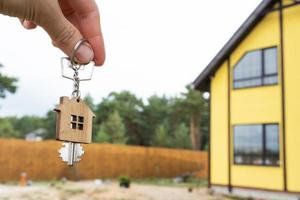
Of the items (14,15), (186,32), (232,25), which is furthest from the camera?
(232,25)

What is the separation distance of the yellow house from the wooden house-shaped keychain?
11952mm

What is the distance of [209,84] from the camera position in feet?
49.9

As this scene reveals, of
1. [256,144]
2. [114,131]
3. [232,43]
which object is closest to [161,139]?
[114,131]

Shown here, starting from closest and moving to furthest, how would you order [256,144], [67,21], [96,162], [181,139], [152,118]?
1. [67,21]
2. [256,144]
3. [96,162]
4. [181,139]
5. [152,118]

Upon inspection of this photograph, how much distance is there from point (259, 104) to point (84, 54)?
12.8m

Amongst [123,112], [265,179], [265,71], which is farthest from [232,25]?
[123,112]

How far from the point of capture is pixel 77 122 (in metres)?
1.15

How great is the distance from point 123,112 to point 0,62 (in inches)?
597

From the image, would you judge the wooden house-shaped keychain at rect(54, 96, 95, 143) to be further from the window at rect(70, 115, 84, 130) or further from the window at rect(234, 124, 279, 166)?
the window at rect(234, 124, 279, 166)

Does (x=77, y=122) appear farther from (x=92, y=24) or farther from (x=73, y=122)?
(x=92, y=24)

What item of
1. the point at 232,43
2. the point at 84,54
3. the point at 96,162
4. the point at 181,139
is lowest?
the point at 96,162

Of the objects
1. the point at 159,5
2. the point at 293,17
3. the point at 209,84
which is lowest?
the point at 159,5

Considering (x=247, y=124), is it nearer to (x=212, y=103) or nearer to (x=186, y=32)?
(x=212, y=103)

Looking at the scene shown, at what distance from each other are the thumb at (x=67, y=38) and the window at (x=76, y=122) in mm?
176
